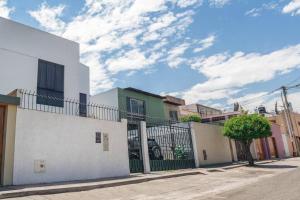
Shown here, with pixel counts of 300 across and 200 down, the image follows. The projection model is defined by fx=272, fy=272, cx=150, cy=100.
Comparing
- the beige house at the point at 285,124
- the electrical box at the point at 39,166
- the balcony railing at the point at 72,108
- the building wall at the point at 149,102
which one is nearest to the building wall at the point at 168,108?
the building wall at the point at 149,102

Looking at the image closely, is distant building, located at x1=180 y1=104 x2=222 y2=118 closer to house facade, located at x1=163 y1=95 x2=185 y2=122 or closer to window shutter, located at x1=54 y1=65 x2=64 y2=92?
house facade, located at x1=163 y1=95 x2=185 y2=122

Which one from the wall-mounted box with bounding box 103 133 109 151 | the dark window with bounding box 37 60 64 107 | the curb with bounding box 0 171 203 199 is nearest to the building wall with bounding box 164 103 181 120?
the dark window with bounding box 37 60 64 107

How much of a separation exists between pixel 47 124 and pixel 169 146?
25.3ft

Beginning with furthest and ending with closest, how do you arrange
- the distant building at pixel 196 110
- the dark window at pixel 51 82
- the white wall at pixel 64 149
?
the distant building at pixel 196 110 → the dark window at pixel 51 82 → the white wall at pixel 64 149

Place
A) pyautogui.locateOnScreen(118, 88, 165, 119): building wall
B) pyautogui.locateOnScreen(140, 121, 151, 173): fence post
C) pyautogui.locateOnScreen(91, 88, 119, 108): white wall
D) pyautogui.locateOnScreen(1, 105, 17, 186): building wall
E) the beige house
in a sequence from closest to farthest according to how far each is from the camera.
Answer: pyautogui.locateOnScreen(1, 105, 17, 186): building wall → pyautogui.locateOnScreen(140, 121, 151, 173): fence post → pyautogui.locateOnScreen(91, 88, 119, 108): white wall → pyautogui.locateOnScreen(118, 88, 165, 119): building wall → the beige house

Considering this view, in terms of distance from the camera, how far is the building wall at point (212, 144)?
17250 millimetres

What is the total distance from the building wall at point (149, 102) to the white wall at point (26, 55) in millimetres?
7581

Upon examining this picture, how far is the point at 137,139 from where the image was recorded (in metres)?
13.0

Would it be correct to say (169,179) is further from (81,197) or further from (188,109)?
(188,109)

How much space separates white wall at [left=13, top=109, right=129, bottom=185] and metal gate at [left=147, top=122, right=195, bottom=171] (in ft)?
7.95

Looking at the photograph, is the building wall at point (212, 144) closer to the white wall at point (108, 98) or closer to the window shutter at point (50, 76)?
the white wall at point (108, 98)

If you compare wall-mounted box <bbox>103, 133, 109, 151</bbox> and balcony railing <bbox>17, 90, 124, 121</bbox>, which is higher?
balcony railing <bbox>17, 90, 124, 121</bbox>

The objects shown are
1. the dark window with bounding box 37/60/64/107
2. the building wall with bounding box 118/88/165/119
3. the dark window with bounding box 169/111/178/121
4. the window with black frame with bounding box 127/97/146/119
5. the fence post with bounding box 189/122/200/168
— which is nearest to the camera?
the dark window with bounding box 37/60/64/107

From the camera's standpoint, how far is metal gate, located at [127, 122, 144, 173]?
41.3 ft
